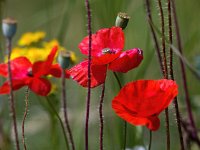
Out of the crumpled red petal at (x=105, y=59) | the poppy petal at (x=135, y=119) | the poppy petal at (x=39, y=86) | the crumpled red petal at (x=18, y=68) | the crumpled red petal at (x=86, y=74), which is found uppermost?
the crumpled red petal at (x=105, y=59)

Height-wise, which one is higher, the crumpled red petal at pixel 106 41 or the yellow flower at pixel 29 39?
the crumpled red petal at pixel 106 41

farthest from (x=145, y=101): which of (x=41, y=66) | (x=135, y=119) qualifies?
(x=41, y=66)

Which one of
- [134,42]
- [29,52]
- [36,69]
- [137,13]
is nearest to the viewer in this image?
[36,69]

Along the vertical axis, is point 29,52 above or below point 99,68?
below

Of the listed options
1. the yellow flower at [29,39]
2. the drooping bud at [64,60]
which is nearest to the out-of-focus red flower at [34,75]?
the drooping bud at [64,60]

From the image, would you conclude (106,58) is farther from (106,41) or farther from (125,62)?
(106,41)

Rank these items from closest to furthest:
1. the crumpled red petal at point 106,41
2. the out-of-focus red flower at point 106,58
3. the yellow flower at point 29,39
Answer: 1. the out-of-focus red flower at point 106,58
2. the crumpled red petal at point 106,41
3. the yellow flower at point 29,39

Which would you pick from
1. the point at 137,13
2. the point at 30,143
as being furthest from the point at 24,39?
the point at 137,13

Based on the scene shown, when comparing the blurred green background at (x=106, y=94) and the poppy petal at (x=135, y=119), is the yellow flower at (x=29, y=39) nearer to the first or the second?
the blurred green background at (x=106, y=94)

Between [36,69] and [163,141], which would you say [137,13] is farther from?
[36,69]

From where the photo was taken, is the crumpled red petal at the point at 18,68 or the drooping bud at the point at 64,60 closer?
the drooping bud at the point at 64,60
